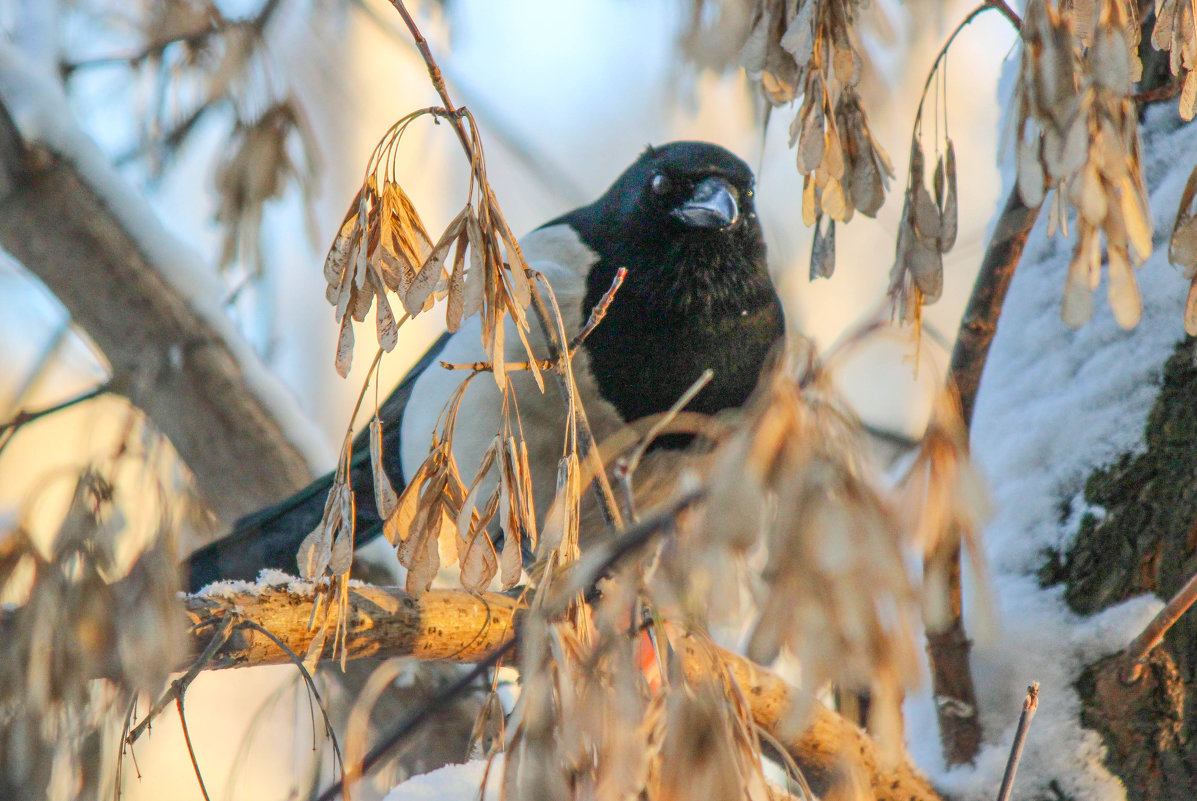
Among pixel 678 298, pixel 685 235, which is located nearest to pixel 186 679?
pixel 678 298

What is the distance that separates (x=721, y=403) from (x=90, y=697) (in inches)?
47.1

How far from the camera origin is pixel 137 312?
2857 mm

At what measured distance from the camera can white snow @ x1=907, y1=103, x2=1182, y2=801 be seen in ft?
4.86

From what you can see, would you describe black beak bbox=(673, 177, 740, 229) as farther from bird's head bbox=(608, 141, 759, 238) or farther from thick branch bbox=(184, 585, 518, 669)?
thick branch bbox=(184, 585, 518, 669)

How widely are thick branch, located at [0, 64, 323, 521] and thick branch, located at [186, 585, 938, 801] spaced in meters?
1.45

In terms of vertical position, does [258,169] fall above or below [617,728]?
above

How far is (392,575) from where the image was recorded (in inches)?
114

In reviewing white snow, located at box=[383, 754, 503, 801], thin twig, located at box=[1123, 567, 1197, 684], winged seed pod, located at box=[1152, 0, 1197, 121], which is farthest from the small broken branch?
white snow, located at box=[383, 754, 503, 801]

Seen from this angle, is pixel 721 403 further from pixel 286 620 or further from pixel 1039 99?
pixel 1039 99

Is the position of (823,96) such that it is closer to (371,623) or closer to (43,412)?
(371,623)

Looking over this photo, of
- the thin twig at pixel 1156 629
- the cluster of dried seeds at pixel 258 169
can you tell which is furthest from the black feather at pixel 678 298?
the thin twig at pixel 1156 629

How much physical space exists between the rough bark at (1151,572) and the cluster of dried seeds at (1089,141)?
0.64 metres

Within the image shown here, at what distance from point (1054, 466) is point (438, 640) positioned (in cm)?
99

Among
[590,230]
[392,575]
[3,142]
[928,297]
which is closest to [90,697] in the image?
[928,297]
